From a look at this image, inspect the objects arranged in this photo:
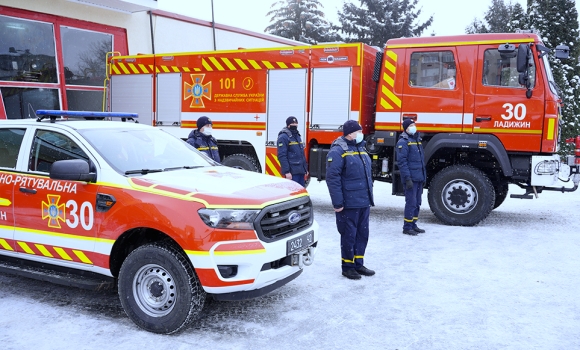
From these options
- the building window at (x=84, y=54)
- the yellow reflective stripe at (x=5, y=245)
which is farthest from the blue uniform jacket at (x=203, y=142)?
the building window at (x=84, y=54)

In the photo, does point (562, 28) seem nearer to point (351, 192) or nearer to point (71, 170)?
point (351, 192)

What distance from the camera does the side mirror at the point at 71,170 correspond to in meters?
4.21

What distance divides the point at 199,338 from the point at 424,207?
24.4 ft

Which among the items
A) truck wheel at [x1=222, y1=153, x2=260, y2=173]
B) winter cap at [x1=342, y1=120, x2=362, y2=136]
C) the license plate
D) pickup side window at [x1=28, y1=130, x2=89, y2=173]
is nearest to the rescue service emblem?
pickup side window at [x1=28, y1=130, x2=89, y2=173]

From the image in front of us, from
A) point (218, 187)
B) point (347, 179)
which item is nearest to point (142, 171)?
point (218, 187)

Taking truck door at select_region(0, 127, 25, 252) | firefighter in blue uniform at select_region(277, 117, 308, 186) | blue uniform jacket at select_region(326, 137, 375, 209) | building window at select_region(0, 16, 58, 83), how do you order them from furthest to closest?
building window at select_region(0, 16, 58, 83), firefighter in blue uniform at select_region(277, 117, 308, 186), blue uniform jacket at select_region(326, 137, 375, 209), truck door at select_region(0, 127, 25, 252)

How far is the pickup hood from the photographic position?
404cm

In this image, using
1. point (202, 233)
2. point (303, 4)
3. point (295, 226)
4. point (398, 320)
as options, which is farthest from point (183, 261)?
point (303, 4)

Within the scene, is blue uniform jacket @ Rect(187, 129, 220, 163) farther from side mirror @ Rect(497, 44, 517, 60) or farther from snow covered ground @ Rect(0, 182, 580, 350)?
side mirror @ Rect(497, 44, 517, 60)

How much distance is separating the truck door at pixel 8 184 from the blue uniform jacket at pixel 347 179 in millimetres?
3004

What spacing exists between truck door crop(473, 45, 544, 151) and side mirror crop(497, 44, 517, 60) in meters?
0.06

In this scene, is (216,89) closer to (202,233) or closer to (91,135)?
(91,135)

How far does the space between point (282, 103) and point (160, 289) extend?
19.7 ft

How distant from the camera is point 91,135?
471 cm
